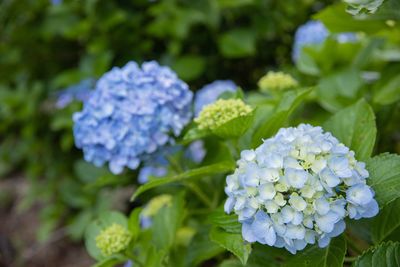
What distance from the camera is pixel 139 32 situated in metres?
2.55

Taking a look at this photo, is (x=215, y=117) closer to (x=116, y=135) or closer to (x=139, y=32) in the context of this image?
(x=116, y=135)

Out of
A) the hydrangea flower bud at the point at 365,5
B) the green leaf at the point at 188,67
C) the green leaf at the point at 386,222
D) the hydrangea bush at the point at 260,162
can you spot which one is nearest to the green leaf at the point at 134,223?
the hydrangea bush at the point at 260,162

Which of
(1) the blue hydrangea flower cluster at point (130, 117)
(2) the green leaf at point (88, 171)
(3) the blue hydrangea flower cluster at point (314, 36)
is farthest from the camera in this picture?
(2) the green leaf at point (88, 171)

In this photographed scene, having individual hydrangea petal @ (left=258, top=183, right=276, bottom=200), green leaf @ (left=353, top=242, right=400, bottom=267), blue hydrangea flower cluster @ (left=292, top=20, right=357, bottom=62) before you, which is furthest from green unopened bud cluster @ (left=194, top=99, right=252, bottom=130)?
blue hydrangea flower cluster @ (left=292, top=20, right=357, bottom=62)

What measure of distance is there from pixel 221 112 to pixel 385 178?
15.7 inches

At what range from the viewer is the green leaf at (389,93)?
62.1 inches

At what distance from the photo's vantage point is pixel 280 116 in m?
1.22

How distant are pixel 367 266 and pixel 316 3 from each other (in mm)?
1925

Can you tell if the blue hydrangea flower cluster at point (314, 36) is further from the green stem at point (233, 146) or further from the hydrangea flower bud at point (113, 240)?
the hydrangea flower bud at point (113, 240)

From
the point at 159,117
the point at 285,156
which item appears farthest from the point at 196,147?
the point at 285,156

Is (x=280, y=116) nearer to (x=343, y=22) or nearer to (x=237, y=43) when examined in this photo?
(x=343, y=22)

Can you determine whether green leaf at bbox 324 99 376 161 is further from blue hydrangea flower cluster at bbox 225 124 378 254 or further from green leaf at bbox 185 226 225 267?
green leaf at bbox 185 226 225 267

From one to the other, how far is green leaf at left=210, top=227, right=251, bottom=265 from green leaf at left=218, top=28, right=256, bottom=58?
1.43 metres

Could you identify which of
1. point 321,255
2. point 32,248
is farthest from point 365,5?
point 32,248
